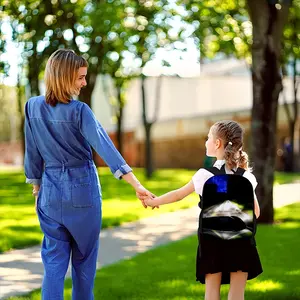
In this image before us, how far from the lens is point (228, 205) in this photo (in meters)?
4.07

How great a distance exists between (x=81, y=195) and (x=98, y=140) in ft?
1.18

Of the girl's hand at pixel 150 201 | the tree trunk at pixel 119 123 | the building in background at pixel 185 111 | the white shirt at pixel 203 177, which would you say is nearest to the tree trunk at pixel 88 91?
the tree trunk at pixel 119 123

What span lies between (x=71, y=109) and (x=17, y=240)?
5590 millimetres

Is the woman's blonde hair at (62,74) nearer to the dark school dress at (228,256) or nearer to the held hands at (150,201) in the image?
the held hands at (150,201)

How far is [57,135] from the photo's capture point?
13.7ft

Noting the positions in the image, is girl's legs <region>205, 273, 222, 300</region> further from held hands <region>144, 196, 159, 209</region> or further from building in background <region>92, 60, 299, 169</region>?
building in background <region>92, 60, 299, 169</region>

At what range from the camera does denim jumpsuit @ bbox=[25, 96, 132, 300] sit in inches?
163

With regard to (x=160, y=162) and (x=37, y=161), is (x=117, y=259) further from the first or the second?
(x=160, y=162)

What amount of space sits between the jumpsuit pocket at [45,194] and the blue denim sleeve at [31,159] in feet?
0.38

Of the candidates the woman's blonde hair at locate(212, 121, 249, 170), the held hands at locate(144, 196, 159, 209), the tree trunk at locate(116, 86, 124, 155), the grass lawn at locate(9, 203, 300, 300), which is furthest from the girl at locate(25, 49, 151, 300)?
the tree trunk at locate(116, 86, 124, 155)

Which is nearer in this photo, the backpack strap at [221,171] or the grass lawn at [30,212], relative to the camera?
the backpack strap at [221,171]

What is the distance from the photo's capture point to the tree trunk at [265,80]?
11.1 meters

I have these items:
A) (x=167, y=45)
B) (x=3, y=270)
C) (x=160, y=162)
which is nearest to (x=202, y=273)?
(x=3, y=270)

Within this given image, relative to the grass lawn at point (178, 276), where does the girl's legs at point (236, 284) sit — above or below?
above
